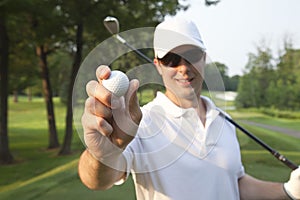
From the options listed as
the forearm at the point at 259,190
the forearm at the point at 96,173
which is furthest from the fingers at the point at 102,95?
the forearm at the point at 259,190

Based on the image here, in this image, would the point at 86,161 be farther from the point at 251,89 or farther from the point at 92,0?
the point at 251,89

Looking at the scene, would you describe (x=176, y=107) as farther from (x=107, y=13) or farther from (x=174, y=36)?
(x=107, y=13)

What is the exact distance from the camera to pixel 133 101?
26.1 inches

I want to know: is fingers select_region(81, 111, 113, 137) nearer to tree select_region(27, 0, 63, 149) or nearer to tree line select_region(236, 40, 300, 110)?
tree select_region(27, 0, 63, 149)

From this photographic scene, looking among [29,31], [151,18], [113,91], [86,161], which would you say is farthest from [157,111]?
[29,31]

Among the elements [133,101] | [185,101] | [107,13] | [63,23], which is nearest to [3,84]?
[63,23]

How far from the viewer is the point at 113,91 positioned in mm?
589

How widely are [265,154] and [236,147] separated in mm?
5130

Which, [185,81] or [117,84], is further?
[185,81]

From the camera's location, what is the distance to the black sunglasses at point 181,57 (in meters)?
1.03

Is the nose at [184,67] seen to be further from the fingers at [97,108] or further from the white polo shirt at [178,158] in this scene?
the fingers at [97,108]

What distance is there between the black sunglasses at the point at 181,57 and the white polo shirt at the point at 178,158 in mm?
109

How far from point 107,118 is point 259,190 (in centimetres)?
73

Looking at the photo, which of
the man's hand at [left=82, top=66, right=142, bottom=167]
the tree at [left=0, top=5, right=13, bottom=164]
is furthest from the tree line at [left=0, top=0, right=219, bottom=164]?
the man's hand at [left=82, top=66, right=142, bottom=167]
